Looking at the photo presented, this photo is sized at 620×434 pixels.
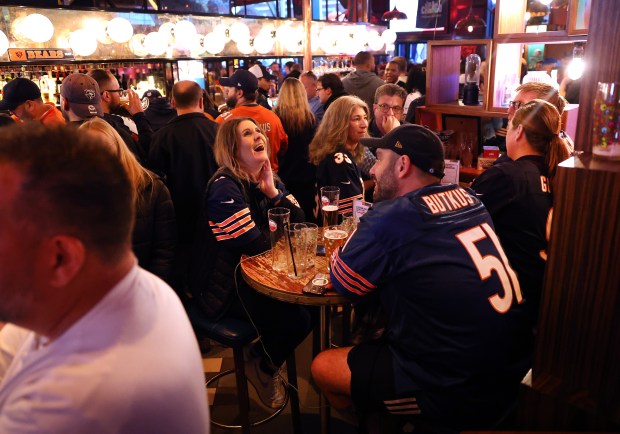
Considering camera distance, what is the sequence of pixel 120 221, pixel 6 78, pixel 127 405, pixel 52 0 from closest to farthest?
pixel 127 405 → pixel 120 221 → pixel 6 78 → pixel 52 0

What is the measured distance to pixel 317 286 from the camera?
86.9 inches

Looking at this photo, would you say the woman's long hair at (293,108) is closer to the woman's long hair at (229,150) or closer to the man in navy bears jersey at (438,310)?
the woman's long hair at (229,150)

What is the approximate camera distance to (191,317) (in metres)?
2.67

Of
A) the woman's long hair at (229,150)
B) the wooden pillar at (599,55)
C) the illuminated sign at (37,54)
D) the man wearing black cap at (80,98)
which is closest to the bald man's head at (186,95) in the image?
the man wearing black cap at (80,98)

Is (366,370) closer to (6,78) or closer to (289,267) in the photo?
(289,267)

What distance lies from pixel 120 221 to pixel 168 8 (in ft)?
27.5

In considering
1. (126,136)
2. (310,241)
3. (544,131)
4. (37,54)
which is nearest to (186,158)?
(126,136)

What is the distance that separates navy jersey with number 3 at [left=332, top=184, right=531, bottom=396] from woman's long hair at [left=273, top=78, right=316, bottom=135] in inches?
119

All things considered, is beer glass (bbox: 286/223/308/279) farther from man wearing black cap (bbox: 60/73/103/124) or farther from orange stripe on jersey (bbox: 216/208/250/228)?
man wearing black cap (bbox: 60/73/103/124)

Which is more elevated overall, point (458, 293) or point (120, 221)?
point (120, 221)

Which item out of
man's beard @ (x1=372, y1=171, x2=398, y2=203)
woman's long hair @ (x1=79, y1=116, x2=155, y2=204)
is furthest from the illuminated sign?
man's beard @ (x1=372, y1=171, x2=398, y2=203)

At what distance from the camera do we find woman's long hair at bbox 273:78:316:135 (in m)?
4.90

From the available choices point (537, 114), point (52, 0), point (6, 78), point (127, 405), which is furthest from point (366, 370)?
point (52, 0)

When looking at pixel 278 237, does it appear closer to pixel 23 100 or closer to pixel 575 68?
pixel 23 100
